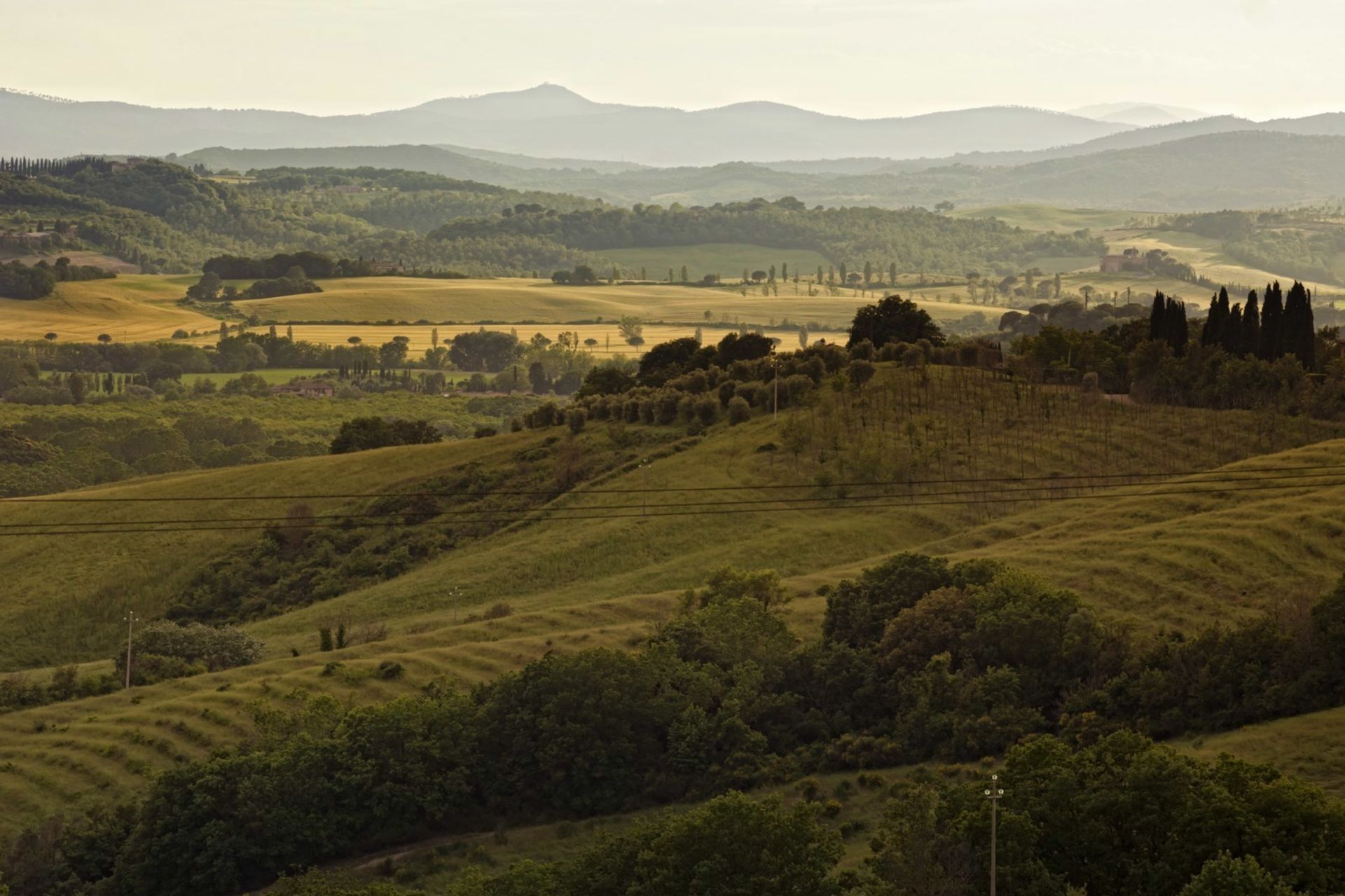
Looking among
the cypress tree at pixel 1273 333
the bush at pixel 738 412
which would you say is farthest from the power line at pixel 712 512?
the cypress tree at pixel 1273 333

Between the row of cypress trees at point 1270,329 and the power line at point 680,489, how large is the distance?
606 inches

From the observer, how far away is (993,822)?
34.7 metres

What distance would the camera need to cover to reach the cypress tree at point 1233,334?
90.3 m

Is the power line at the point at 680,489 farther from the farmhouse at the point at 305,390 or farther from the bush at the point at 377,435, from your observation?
the farmhouse at the point at 305,390

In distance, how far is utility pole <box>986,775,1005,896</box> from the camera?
3484 cm

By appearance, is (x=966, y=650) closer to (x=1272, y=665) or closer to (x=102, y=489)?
(x=1272, y=665)

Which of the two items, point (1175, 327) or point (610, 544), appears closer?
point (610, 544)

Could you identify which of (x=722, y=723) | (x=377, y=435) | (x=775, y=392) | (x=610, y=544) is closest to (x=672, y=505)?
(x=610, y=544)

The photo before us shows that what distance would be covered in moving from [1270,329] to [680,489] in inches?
1310

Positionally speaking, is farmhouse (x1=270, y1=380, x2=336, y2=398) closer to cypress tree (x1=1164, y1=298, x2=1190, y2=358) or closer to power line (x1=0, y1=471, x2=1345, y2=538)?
power line (x1=0, y1=471, x2=1345, y2=538)

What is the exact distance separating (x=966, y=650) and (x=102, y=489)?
69578 millimetres

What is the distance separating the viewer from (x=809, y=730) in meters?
53.8

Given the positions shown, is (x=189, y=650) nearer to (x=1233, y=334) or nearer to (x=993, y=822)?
(x=993, y=822)

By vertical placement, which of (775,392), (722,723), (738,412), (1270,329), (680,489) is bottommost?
(722,723)
